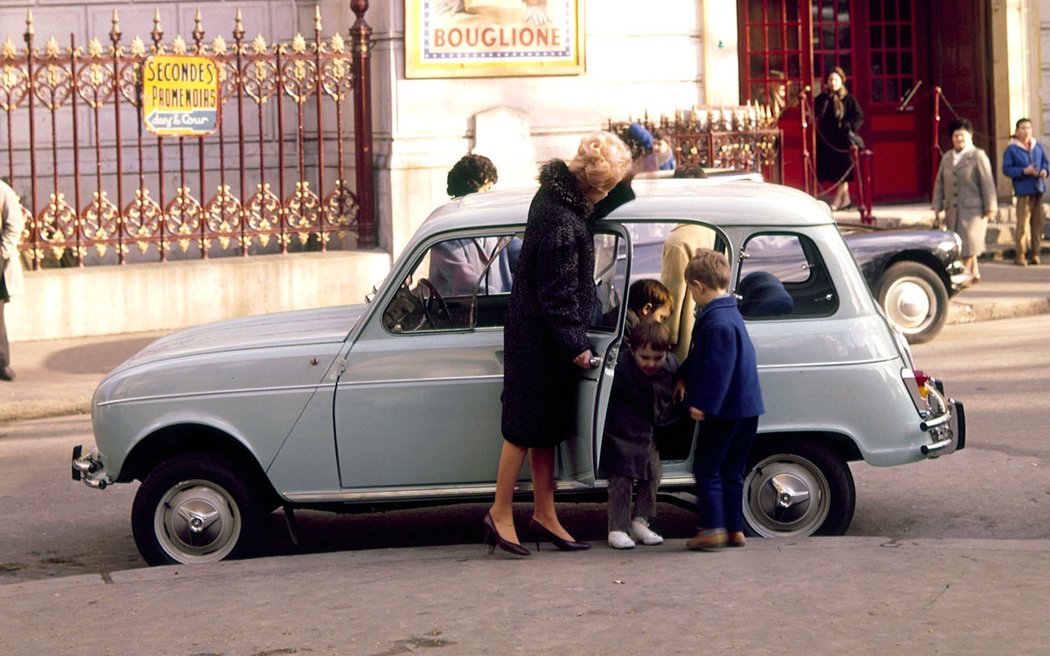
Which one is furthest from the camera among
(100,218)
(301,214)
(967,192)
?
(967,192)

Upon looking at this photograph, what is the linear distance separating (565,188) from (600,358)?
2.27 feet

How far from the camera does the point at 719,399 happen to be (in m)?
6.71

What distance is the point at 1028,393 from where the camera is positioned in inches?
440

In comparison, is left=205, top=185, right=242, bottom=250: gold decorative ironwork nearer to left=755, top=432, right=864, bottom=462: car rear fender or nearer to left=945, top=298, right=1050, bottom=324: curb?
left=945, top=298, right=1050, bottom=324: curb

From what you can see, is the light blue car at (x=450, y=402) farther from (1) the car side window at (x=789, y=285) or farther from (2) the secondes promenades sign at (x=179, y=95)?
(2) the secondes promenades sign at (x=179, y=95)

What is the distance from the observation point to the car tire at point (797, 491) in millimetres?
7238

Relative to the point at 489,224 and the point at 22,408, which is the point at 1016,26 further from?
the point at 489,224

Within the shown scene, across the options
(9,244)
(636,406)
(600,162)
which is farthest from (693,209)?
(9,244)

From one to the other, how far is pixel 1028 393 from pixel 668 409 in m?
5.04

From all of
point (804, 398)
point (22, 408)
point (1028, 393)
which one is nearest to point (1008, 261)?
point (1028, 393)

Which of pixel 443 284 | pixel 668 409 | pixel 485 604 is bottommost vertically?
pixel 485 604

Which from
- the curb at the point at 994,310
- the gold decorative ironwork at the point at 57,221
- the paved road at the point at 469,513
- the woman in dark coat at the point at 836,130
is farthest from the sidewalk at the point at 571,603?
the woman in dark coat at the point at 836,130

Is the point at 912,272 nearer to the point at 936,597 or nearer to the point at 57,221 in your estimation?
the point at 57,221

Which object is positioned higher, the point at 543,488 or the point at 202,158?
the point at 202,158
